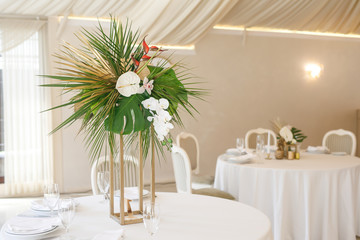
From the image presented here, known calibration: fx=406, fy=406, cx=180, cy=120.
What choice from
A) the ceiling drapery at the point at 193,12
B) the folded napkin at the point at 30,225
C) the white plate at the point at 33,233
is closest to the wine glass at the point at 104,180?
the folded napkin at the point at 30,225

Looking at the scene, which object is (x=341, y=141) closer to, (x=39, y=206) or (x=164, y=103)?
(x=164, y=103)

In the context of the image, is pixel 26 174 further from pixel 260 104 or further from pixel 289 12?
pixel 289 12

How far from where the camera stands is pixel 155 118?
185cm

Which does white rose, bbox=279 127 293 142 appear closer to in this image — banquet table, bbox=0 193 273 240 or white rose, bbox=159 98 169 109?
banquet table, bbox=0 193 273 240

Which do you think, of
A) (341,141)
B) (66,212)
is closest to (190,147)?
(341,141)

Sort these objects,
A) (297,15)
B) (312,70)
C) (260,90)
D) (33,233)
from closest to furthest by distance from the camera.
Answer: (33,233), (297,15), (260,90), (312,70)

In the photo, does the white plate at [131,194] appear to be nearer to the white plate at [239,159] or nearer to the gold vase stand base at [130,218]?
the gold vase stand base at [130,218]

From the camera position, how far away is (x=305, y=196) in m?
3.52

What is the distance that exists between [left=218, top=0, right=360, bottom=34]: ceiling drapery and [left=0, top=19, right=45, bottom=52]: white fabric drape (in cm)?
306

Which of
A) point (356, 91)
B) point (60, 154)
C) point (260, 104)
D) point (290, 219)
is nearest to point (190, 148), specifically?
point (290, 219)

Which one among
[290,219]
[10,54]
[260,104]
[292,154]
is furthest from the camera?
[260,104]

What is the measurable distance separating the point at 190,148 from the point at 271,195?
1498 mm

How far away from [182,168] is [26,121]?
3.38 m

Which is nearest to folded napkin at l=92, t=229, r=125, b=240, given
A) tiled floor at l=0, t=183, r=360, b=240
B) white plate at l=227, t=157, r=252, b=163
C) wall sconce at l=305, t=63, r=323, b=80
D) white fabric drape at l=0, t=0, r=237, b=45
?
white plate at l=227, t=157, r=252, b=163
